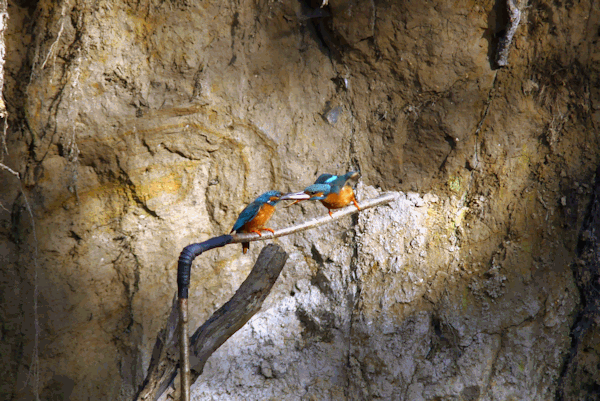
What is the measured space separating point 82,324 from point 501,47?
12.6ft

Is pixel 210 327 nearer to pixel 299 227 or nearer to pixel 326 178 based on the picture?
pixel 299 227

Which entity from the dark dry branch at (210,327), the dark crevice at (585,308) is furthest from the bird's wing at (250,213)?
the dark crevice at (585,308)

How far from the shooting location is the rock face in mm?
3416

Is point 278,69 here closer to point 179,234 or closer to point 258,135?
point 258,135

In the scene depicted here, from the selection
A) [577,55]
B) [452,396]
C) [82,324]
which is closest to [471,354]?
[452,396]

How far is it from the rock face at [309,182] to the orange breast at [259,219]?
1.27m

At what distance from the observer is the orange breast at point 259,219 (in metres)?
2.54

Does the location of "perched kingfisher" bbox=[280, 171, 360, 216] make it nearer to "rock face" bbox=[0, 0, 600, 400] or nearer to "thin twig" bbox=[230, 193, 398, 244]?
"thin twig" bbox=[230, 193, 398, 244]

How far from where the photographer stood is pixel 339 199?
111 inches

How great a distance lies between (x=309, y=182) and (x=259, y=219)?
1.44m

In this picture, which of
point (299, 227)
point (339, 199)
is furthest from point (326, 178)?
point (299, 227)

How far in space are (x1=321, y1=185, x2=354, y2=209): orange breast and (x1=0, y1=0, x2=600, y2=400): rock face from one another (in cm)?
104

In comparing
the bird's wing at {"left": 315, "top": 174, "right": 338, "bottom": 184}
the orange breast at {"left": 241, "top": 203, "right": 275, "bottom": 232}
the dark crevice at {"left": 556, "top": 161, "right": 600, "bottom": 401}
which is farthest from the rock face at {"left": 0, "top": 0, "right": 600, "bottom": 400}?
the orange breast at {"left": 241, "top": 203, "right": 275, "bottom": 232}

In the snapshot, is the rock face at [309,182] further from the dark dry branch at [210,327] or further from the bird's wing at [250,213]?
the dark dry branch at [210,327]
